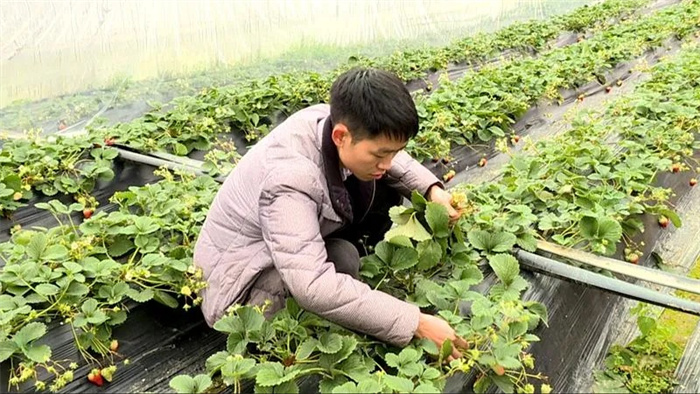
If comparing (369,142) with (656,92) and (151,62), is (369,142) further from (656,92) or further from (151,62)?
(151,62)

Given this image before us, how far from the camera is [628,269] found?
7.29ft

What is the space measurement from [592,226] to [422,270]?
77cm

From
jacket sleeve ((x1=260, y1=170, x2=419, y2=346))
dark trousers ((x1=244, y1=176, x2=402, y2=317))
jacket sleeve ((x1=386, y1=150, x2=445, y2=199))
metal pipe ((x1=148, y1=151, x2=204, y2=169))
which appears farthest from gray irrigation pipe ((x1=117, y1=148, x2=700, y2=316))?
metal pipe ((x1=148, y1=151, x2=204, y2=169))

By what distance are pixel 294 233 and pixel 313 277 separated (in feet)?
0.47

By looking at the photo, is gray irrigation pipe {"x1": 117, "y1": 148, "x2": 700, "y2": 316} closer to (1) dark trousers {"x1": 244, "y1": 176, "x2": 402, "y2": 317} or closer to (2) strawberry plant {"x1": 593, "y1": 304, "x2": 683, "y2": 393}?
(2) strawberry plant {"x1": 593, "y1": 304, "x2": 683, "y2": 393}

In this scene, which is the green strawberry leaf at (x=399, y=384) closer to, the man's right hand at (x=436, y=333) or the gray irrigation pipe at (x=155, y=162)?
the man's right hand at (x=436, y=333)

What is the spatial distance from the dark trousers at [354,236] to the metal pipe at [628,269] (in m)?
0.68

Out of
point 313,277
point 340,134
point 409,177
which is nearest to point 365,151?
point 340,134

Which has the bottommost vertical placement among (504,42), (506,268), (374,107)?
(504,42)

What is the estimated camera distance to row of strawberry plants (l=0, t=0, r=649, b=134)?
15.4 feet

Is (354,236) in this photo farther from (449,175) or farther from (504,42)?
(504,42)

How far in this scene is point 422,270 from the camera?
220cm

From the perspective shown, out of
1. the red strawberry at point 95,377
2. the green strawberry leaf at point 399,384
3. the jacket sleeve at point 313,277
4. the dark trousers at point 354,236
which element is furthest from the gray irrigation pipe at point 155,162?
the green strawberry leaf at point 399,384

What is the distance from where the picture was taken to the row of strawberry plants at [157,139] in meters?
3.34
